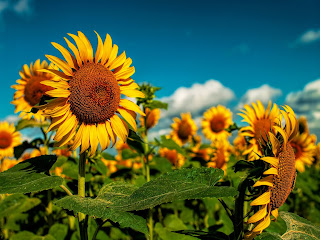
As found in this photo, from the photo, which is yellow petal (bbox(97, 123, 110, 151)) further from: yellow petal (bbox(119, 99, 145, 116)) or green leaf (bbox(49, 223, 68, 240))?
green leaf (bbox(49, 223, 68, 240))

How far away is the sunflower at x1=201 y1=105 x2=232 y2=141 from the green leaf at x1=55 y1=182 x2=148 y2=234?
16.2ft

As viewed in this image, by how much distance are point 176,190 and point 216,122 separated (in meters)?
5.25

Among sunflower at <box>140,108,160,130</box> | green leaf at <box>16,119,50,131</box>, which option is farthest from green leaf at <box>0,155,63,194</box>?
sunflower at <box>140,108,160,130</box>

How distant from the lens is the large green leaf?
58.2 inches

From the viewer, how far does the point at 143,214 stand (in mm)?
1398

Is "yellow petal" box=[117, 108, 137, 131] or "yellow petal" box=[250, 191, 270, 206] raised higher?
"yellow petal" box=[117, 108, 137, 131]

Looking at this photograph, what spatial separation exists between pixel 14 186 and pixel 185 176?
0.90 m

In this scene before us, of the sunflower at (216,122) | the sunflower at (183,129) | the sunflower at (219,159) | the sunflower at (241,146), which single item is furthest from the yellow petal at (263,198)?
the sunflower at (183,129)

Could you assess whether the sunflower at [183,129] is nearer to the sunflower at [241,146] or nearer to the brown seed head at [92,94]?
the sunflower at [241,146]

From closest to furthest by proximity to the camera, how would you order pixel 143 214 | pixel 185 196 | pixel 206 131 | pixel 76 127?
pixel 185 196 < pixel 143 214 < pixel 76 127 < pixel 206 131

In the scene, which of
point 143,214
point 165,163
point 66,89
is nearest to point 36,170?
point 66,89

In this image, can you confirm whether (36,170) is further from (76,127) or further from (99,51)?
(99,51)

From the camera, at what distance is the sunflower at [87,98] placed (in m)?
1.79

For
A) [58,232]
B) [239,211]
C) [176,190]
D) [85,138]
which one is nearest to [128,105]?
[85,138]
